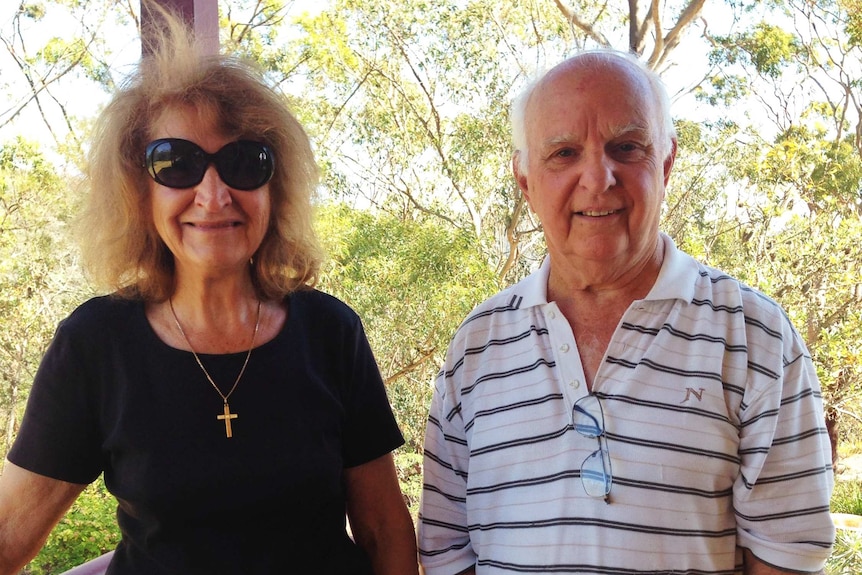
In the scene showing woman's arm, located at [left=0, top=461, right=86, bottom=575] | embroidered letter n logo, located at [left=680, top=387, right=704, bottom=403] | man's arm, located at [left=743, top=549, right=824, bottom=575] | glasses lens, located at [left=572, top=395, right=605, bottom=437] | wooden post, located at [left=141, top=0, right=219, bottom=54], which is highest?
wooden post, located at [left=141, top=0, right=219, bottom=54]

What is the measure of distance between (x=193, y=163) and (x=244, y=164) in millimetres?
94

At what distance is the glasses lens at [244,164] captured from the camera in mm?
1526

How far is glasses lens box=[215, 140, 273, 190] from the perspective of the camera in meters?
1.53

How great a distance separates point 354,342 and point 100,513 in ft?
11.8

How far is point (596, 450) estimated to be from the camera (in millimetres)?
1448

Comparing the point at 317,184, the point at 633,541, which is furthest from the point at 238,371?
the point at 633,541

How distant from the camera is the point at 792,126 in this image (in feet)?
22.3

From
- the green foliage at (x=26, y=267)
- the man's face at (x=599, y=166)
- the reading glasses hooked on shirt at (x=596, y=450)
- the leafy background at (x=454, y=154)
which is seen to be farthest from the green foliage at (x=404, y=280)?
the reading glasses hooked on shirt at (x=596, y=450)

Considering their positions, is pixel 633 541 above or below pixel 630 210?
below

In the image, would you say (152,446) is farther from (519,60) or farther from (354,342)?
(519,60)

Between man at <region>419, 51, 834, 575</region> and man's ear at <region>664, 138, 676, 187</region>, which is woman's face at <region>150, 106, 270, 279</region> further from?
man's ear at <region>664, 138, 676, 187</region>

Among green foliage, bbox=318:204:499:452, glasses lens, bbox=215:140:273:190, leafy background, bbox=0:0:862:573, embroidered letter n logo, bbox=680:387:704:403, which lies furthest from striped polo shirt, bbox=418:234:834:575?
green foliage, bbox=318:204:499:452

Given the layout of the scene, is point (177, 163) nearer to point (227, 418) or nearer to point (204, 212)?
point (204, 212)

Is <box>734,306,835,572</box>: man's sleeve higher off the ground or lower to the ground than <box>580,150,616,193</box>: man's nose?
lower
